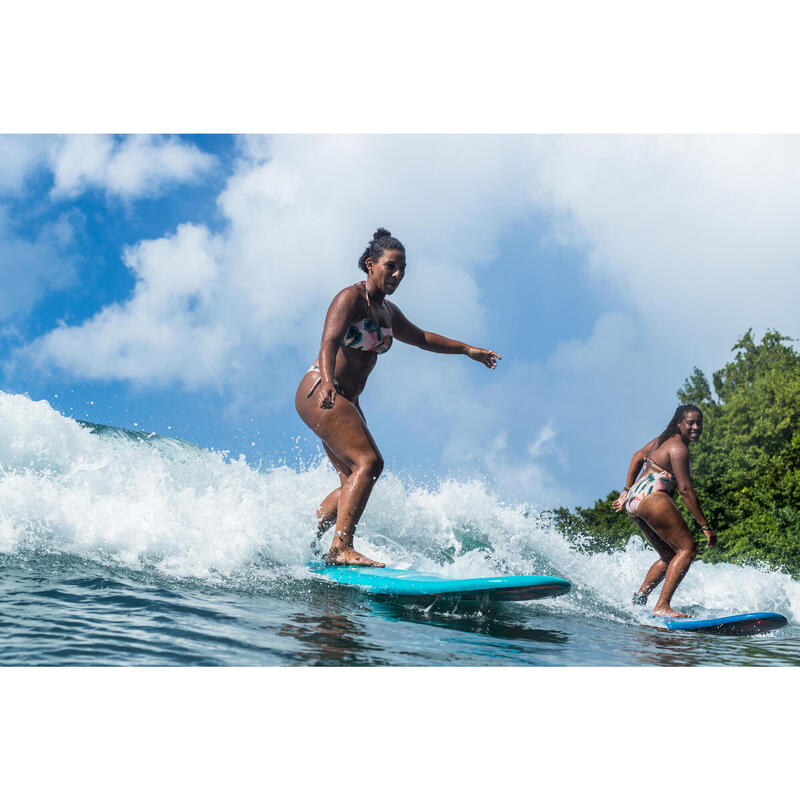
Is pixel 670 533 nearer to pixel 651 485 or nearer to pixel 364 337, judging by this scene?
pixel 651 485

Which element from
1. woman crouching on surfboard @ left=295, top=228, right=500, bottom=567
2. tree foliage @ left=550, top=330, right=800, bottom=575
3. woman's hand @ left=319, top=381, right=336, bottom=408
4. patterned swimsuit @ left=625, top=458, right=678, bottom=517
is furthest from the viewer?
tree foliage @ left=550, top=330, right=800, bottom=575

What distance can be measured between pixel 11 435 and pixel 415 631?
5.75 meters

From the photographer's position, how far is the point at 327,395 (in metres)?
3.87

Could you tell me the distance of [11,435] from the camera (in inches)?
291

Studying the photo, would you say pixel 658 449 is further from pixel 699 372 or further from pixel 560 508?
pixel 699 372

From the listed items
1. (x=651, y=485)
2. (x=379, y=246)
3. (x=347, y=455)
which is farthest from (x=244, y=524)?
(x=651, y=485)

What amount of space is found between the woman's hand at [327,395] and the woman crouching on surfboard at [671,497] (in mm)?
2592

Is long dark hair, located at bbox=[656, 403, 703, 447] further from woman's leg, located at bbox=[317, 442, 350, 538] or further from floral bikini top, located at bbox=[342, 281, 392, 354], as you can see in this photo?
woman's leg, located at bbox=[317, 442, 350, 538]

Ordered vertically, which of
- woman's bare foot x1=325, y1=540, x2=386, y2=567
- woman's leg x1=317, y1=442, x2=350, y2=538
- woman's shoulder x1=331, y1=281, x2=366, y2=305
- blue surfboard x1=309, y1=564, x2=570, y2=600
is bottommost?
blue surfboard x1=309, y1=564, x2=570, y2=600

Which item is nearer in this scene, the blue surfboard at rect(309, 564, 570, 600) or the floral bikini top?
the blue surfboard at rect(309, 564, 570, 600)

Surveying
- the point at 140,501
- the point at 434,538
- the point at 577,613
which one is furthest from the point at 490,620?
the point at 434,538

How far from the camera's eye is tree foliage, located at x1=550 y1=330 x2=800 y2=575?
41.3 ft

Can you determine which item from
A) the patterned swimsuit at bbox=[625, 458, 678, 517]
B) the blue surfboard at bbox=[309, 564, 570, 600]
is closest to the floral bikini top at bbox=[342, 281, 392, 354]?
the blue surfboard at bbox=[309, 564, 570, 600]

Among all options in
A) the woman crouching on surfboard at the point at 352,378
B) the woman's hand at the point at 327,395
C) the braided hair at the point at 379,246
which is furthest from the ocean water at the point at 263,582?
the braided hair at the point at 379,246
